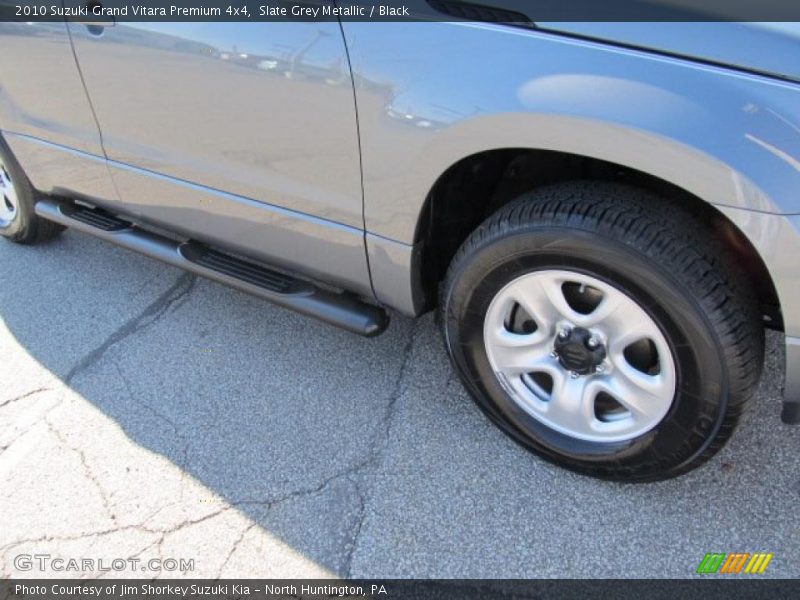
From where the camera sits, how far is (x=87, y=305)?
10.6 feet

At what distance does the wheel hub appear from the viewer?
1992 millimetres

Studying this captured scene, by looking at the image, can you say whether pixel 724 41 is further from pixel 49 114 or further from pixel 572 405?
pixel 49 114

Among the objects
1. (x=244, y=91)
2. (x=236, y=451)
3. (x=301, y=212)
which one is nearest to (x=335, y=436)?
(x=236, y=451)

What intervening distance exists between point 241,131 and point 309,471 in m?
1.17

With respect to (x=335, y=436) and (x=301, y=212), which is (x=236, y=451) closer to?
(x=335, y=436)

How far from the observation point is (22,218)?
3.54 meters

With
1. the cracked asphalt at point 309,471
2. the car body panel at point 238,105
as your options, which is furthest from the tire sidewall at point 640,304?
the car body panel at point 238,105

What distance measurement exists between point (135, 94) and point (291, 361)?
46.2 inches

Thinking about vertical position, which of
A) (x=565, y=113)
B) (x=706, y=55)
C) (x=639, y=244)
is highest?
(x=706, y=55)

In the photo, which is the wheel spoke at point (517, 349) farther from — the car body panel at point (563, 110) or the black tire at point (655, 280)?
the car body panel at point (563, 110)

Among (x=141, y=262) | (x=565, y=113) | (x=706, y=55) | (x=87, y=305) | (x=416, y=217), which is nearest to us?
(x=706, y=55)

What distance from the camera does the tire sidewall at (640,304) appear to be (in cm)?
174

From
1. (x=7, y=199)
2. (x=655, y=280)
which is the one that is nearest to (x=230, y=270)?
(x=655, y=280)

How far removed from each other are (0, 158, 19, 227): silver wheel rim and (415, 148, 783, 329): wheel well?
247cm
